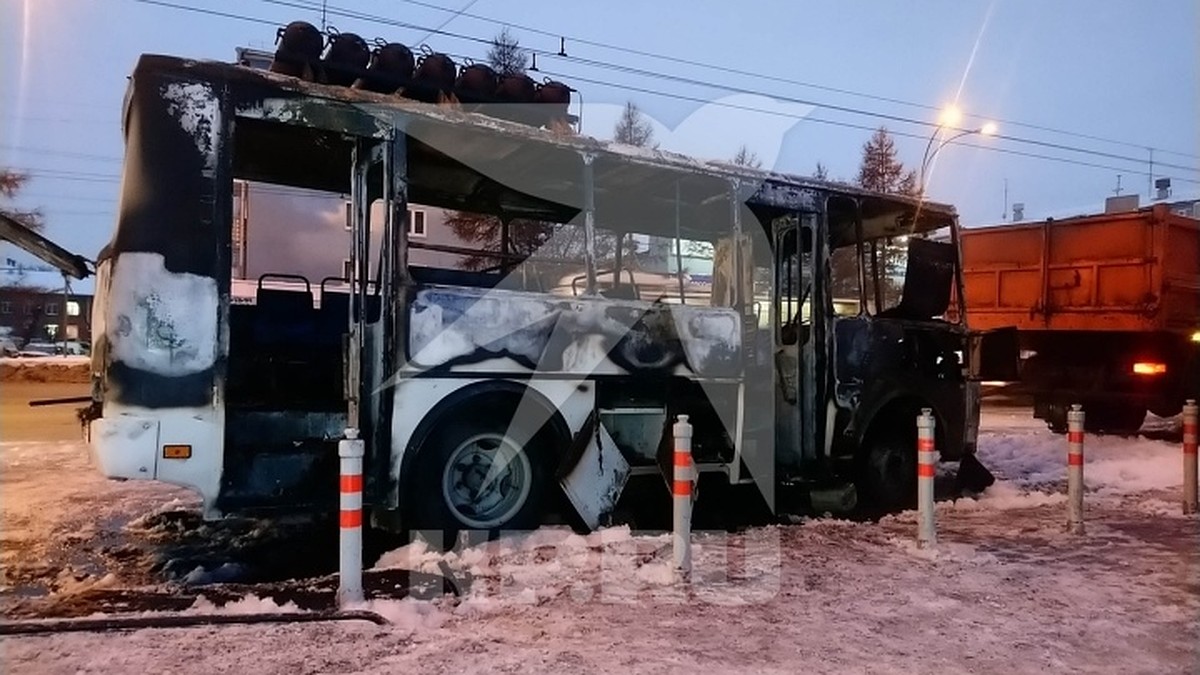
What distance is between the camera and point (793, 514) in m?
7.98

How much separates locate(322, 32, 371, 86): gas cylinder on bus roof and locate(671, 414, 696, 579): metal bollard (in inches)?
137

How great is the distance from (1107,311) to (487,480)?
10722 millimetres

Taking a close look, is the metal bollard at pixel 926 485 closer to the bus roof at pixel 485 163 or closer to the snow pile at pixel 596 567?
the snow pile at pixel 596 567

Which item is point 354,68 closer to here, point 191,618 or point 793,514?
point 191,618

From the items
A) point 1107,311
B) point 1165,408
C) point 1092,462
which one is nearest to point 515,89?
point 1092,462

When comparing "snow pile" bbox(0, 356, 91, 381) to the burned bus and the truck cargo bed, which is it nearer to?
the burned bus

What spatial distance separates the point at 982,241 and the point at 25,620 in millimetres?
14380

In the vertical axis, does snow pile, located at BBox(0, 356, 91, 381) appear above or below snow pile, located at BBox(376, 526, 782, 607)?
above

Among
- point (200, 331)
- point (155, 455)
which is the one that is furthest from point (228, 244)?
point (155, 455)

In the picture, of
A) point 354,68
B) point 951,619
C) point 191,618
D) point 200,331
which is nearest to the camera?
point 191,618

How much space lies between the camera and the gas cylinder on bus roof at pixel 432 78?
21.3ft

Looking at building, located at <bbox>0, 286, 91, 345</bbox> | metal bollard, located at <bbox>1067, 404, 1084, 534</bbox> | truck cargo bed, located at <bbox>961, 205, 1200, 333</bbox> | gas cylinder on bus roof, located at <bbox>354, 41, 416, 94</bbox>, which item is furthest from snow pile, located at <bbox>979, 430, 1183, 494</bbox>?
building, located at <bbox>0, 286, 91, 345</bbox>

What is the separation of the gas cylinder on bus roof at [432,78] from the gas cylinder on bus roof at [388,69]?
62 mm

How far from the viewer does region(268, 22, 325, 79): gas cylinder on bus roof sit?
6113mm
